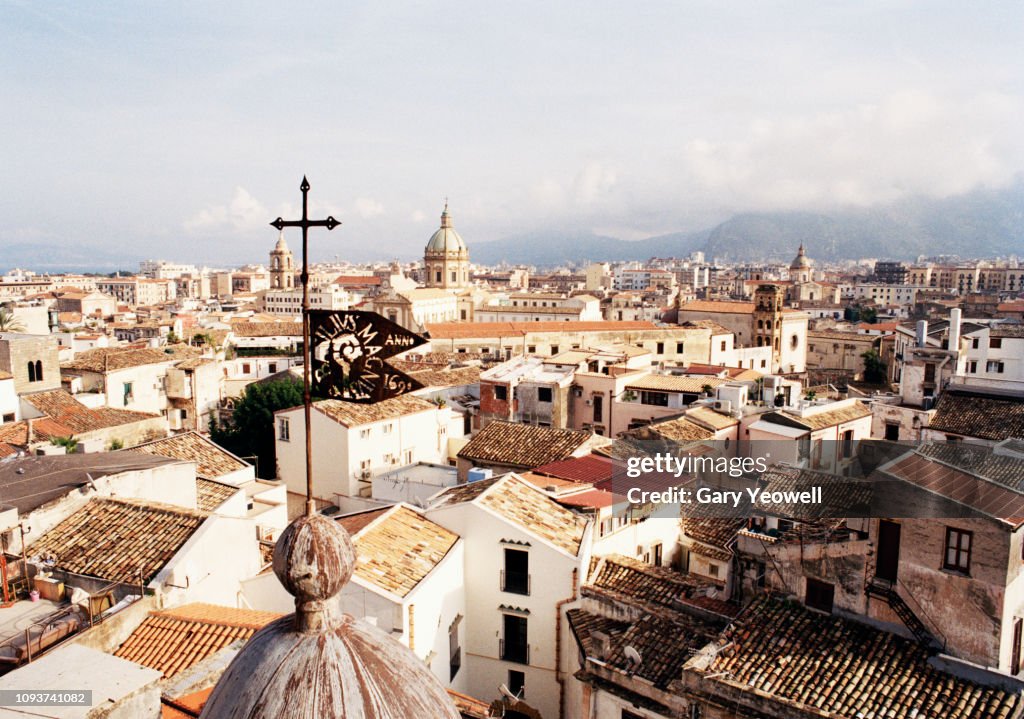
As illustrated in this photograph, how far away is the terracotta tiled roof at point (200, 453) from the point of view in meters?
18.3

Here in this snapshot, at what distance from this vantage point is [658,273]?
171 m

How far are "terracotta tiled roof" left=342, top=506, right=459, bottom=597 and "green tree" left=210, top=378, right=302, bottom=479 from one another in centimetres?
1534

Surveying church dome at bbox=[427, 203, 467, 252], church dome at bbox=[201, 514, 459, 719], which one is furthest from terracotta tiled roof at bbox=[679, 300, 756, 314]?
church dome at bbox=[201, 514, 459, 719]

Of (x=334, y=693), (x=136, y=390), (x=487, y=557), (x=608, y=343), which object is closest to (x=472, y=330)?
(x=608, y=343)

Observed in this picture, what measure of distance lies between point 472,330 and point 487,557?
39.8 m

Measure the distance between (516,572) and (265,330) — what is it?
41.7 m

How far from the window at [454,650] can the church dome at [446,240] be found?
7496cm

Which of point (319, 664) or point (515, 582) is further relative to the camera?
point (515, 582)

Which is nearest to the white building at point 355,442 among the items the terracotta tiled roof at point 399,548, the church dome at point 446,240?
the terracotta tiled roof at point 399,548

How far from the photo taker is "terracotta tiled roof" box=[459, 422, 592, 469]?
19.4m

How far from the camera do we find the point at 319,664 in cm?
271

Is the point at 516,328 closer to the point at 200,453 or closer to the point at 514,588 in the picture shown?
the point at 200,453

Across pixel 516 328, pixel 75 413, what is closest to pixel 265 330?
pixel 516 328

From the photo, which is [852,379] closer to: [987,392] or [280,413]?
[987,392]
